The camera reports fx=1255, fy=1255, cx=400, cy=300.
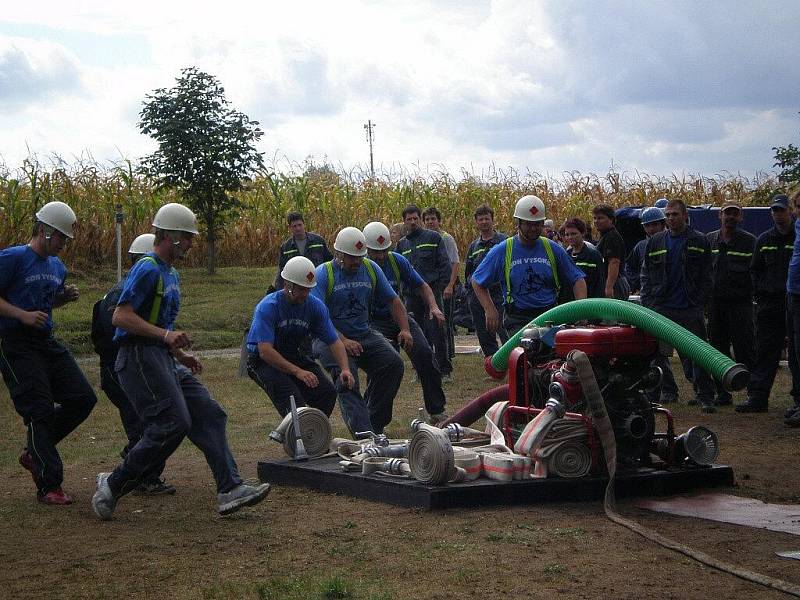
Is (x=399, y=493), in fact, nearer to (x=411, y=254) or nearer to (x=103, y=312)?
(x=103, y=312)

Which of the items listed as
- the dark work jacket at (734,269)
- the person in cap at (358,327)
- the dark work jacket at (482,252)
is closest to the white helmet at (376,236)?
the person in cap at (358,327)

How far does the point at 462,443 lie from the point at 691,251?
15.8 feet

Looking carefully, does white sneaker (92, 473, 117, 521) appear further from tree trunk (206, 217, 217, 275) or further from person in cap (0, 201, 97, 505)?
tree trunk (206, 217, 217, 275)

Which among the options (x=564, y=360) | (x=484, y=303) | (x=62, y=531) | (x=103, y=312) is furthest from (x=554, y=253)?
(x=62, y=531)

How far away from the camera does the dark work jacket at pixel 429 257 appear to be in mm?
15906

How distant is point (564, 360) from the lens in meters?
9.11

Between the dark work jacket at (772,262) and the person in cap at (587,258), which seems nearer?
the dark work jacket at (772,262)

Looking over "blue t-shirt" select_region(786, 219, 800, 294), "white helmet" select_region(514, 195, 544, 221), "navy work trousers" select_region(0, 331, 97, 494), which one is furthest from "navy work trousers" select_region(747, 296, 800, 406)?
"navy work trousers" select_region(0, 331, 97, 494)

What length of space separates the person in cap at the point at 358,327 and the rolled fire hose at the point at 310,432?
2.71 ft

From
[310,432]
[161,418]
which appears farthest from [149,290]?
[310,432]

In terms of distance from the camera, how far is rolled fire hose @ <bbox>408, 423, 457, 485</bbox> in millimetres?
8508

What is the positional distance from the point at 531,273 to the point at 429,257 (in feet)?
16.6

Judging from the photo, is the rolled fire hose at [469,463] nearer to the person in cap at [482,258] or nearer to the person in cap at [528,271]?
the person in cap at [528,271]

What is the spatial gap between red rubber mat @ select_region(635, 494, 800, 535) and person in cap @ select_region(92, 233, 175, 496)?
3747 millimetres
